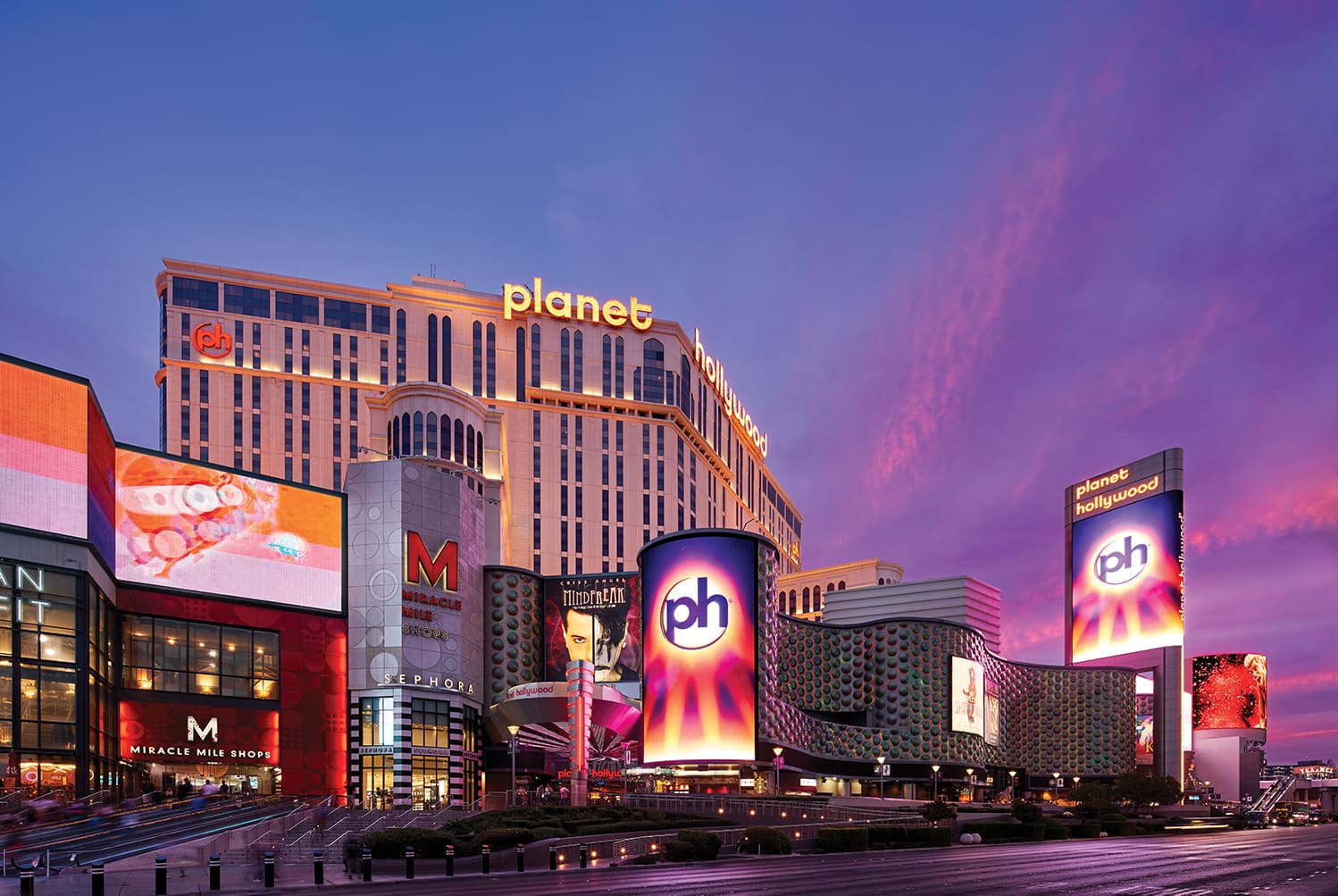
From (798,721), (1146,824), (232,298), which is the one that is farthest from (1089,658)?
(232,298)

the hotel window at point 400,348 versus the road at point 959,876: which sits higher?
the hotel window at point 400,348

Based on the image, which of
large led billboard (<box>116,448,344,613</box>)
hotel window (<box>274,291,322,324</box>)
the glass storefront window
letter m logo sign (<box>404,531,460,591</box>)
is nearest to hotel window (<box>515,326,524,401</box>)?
hotel window (<box>274,291,322,324</box>)

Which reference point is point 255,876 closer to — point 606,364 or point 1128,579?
point 1128,579

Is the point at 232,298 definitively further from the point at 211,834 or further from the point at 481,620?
the point at 211,834

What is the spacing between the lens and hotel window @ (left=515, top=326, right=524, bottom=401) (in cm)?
15925

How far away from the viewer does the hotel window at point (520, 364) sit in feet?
522

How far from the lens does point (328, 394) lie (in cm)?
15450

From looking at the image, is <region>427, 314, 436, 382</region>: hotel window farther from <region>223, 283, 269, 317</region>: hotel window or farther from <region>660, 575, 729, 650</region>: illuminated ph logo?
<region>660, 575, 729, 650</region>: illuminated ph logo

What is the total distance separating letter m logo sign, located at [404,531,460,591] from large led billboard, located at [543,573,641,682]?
1655 centimetres

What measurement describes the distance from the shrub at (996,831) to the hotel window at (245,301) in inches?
4737

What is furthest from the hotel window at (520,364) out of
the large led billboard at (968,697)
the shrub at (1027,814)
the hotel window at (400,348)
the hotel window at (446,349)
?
the shrub at (1027,814)

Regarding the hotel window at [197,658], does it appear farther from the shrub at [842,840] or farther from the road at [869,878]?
the shrub at [842,840]

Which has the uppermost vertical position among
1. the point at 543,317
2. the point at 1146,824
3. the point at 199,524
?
the point at 543,317

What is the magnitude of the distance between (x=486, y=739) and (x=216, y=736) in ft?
79.8
